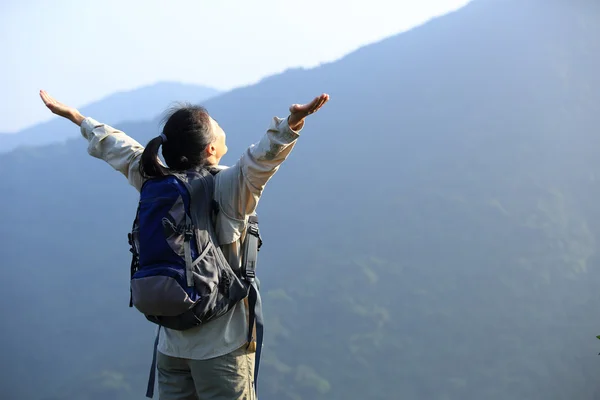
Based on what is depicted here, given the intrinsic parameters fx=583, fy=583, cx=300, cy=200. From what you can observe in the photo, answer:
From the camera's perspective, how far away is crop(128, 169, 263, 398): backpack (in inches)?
64.6

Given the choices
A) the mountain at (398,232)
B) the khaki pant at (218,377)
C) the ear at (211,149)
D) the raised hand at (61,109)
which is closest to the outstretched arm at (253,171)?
the ear at (211,149)

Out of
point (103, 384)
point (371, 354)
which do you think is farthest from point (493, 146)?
point (103, 384)

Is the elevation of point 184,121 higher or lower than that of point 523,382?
lower

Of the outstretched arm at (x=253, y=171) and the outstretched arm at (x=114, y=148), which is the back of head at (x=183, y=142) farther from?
the outstretched arm at (x=114, y=148)

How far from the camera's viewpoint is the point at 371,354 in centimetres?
1739

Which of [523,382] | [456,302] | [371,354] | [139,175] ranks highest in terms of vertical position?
[456,302]

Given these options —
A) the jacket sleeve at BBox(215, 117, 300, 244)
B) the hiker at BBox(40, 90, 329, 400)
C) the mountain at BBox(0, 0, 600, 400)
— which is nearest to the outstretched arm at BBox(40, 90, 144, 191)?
the hiker at BBox(40, 90, 329, 400)

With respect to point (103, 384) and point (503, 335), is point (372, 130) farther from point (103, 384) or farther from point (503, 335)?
point (103, 384)

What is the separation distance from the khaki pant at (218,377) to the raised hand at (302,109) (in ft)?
2.36

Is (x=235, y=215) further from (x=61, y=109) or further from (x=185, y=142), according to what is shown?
(x=61, y=109)

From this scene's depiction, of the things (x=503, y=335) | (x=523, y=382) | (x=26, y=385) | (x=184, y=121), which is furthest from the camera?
(x=26, y=385)

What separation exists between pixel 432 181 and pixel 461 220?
2.27 m

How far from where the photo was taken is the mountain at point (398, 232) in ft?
55.4

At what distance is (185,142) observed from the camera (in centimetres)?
178
